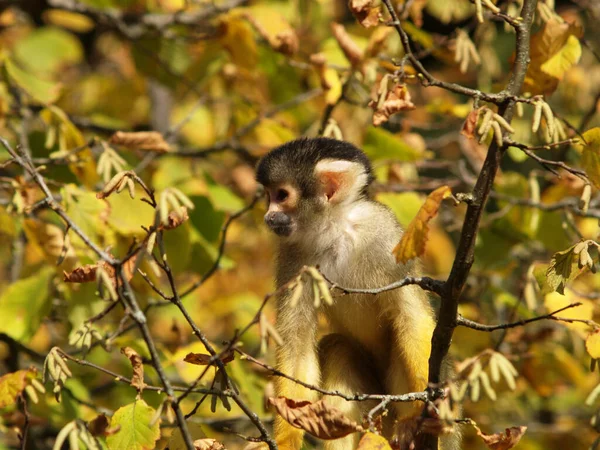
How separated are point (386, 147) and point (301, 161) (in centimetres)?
101

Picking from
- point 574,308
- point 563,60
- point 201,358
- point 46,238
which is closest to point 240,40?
point 46,238

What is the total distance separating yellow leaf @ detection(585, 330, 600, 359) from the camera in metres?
2.86

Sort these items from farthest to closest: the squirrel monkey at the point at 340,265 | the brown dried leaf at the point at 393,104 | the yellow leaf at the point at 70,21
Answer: the yellow leaf at the point at 70,21, the squirrel monkey at the point at 340,265, the brown dried leaf at the point at 393,104

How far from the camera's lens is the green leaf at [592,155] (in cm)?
299

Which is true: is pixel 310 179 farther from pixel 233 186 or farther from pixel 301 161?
pixel 233 186

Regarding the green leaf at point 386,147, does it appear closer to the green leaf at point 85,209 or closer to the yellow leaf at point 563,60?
the yellow leaf at point 563,60

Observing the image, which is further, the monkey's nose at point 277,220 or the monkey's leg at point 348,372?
the monkey's leg at point 348,372

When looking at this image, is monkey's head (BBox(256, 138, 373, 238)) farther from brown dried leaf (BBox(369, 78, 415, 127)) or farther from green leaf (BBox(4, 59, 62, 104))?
green leaf (BBox(4, 59, 62, 104))

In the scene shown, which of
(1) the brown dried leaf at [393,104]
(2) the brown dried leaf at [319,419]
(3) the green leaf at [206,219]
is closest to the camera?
(2) the brown dried leaf at [319,419]

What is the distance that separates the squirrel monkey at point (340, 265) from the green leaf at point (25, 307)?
111 centimetres

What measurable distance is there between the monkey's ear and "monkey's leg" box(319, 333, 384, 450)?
0.71 m

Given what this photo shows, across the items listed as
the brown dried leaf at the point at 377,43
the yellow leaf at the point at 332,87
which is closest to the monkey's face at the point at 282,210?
the yellow leaf at the point at 332,87

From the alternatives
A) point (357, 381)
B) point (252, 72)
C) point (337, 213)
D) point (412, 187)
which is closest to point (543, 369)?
point (412, 187)

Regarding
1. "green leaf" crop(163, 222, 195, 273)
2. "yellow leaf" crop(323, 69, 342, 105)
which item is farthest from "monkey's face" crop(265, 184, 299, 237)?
"yellow leaf" crop(323, 69, 342, 105)
